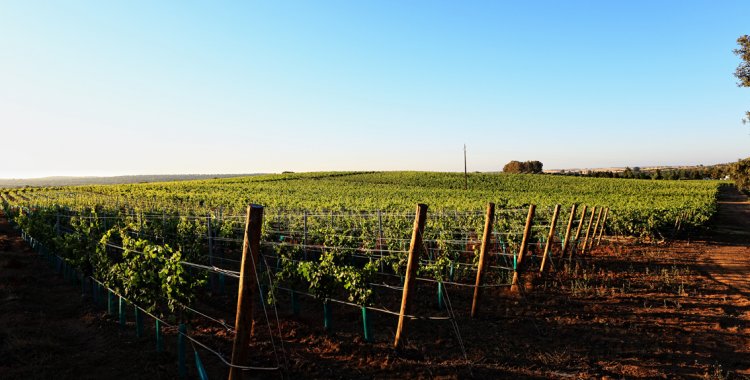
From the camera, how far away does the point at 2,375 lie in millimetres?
6336

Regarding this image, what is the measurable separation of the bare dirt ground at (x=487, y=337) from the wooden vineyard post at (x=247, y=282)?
1209 millimetres

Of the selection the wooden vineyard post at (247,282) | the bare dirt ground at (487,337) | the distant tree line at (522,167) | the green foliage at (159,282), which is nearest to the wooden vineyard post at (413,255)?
the bare dirt ground at (487,337)

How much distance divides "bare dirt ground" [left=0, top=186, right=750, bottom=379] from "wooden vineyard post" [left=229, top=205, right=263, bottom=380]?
1.21 metres

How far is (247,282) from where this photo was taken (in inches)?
187

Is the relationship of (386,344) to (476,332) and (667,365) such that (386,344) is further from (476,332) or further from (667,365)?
(667,365)

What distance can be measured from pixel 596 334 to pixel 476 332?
2.18 m

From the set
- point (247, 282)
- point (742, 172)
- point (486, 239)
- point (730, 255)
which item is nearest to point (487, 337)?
point (486, 239)

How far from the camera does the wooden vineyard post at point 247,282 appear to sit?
15.5 ft

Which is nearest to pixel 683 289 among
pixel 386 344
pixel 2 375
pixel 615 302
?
pixel 615 302

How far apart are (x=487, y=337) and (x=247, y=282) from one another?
4672 mm

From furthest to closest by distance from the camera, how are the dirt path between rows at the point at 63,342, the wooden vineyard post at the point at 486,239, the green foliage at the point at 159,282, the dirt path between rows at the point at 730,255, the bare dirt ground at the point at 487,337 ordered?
the dirt path between rows at the point at 730,255, the wooden vineyard post at the point at 486,239, the green foliage at the point at 159,282, the dirt path between rows at the point at 63,342, the bare dirt ground at the point at 487,337

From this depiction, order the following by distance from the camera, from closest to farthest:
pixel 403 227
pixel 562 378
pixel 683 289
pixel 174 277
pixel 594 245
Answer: pixel 562 378 → pixel 174 277 → pixel 683 289 → pixel 403 227 → pixel 594 245

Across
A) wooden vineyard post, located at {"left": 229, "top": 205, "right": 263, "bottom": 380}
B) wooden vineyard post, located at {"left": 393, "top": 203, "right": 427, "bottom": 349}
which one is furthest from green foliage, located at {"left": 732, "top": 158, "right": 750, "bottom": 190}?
wooden vineyard post, located at {"left": 229, "top": 205, "right": 263, "bottom": 380}

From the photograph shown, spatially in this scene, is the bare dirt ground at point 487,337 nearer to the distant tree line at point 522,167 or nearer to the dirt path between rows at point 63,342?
the dirt path between rows at point 63,342
